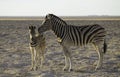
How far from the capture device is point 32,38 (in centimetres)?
1087

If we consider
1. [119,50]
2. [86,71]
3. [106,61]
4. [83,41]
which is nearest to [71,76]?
[86,71]

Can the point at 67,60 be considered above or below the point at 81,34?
below

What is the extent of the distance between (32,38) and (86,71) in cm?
239

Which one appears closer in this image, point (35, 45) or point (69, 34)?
point (35, 45)

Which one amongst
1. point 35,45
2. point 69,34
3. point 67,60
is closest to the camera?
point 35,45

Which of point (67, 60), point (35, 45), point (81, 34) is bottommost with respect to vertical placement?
point (67, 60)

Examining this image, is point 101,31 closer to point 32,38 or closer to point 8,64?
point 32,38

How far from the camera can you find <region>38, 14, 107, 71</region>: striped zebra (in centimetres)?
1121

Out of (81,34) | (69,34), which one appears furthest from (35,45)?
(81,34)

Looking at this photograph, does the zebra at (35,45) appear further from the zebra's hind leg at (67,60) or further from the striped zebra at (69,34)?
the zebra's hind leg at (67,60)

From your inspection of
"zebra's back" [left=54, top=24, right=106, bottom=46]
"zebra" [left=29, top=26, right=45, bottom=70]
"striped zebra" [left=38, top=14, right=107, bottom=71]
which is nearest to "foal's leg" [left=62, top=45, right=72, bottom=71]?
"striped zebra" [left=38, top=14, right=107, bottom=71]

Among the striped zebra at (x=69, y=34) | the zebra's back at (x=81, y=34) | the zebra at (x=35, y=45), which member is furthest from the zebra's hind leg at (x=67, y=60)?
the zebra at (x=35, y=45)

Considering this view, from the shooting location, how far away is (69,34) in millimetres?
11391

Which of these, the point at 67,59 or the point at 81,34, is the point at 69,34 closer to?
the point at 81,34
